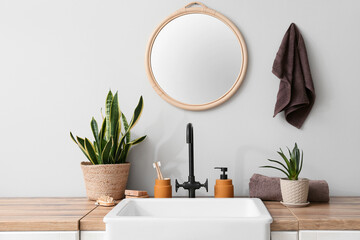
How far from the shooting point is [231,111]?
1862 millimetres

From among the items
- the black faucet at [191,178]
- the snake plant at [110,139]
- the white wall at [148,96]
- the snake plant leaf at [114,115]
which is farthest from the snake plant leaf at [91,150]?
the black faucet at [191,178]

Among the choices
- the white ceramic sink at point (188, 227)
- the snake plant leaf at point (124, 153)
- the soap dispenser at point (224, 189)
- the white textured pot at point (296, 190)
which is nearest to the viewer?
the white ceramic sink at point (188, 227)

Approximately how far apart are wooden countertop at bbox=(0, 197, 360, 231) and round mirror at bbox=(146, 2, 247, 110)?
0.59 m

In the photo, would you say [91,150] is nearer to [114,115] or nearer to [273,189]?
[114,115]

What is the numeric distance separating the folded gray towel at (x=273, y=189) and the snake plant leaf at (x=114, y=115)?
0.64 metres

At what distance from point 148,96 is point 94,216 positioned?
69 cm

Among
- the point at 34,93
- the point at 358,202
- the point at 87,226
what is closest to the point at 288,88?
the point at 358,202

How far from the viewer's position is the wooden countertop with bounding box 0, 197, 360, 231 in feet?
4.26

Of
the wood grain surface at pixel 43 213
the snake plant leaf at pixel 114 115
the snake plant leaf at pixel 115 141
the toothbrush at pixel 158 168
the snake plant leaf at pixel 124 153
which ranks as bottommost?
the wood grain surface at pixel 43 213

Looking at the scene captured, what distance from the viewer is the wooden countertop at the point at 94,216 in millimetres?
1300

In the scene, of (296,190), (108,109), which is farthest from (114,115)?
(296,190)

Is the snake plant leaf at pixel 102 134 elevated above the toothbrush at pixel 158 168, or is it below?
above

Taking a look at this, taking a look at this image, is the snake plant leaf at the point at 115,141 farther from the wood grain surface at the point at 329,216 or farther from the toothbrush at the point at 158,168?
the wood grain surface at the point at 329,216

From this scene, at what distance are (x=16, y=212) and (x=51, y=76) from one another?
2.32 feet
